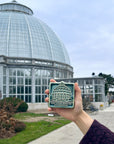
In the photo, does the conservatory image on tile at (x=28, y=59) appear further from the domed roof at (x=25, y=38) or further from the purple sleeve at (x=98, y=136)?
the purple sleeve at (x=98, y=136)

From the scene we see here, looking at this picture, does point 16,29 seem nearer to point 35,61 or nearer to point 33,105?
point 35,61

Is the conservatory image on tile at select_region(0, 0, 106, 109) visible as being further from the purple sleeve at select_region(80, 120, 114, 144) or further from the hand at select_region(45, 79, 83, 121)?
the purple sleeve at select_region(80, 120, 114, 144)

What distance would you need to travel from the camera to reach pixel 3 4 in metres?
58.9

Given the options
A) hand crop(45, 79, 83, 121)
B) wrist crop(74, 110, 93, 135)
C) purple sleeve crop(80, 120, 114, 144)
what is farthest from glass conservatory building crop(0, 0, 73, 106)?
purple sleeve crop(80, 120, 114, 144)

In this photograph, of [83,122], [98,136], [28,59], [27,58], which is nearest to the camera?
[98,136]

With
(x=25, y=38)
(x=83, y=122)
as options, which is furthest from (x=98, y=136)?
(x=25, y=38)

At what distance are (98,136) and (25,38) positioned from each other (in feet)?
160

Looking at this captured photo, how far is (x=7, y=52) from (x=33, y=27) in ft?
37.1

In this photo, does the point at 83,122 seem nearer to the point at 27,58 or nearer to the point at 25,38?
A: the point at 27,58

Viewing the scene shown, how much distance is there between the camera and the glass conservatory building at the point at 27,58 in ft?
149

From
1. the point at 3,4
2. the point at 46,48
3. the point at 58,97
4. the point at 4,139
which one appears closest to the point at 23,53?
the point at 46,48

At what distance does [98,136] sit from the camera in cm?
296

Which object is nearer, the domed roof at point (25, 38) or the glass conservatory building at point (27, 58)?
the glass conservatory building at point (27, 58)

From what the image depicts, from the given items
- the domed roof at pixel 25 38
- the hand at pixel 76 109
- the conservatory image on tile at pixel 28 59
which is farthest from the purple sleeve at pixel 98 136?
the domed roof at pixel 25 38
